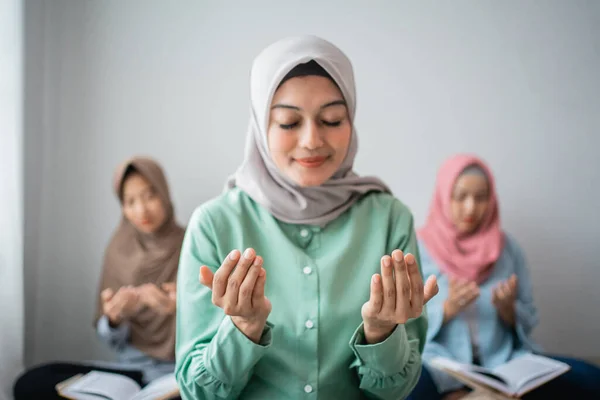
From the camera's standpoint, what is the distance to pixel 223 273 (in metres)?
0.73

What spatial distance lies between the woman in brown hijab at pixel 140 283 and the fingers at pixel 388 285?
3.38 feet

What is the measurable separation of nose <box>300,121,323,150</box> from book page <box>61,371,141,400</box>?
0.89 m

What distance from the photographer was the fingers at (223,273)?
73 cm

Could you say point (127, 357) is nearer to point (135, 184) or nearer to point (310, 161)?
point (135, 184)

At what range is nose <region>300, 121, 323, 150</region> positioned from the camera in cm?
87

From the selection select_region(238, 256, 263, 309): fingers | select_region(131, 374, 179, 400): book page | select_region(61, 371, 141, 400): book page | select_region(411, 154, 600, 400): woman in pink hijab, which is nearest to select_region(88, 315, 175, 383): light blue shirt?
select_region(61, 371, 141, 400): book page

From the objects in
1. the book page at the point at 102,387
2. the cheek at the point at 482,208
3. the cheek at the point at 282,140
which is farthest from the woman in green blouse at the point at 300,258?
the cheek at the point at 482,208

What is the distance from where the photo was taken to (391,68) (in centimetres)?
198

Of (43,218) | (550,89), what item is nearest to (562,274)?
(550,89)

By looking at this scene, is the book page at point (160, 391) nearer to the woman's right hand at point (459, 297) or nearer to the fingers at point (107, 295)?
the fingers at point (107, 295)

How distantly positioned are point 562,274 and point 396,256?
5.42 feet

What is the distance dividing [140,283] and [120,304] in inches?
5.4

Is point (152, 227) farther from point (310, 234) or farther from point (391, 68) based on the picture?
point (391, 68)

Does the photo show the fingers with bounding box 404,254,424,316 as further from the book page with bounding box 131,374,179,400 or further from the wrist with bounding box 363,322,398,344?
the book page with bounding box 131,374,179,400
